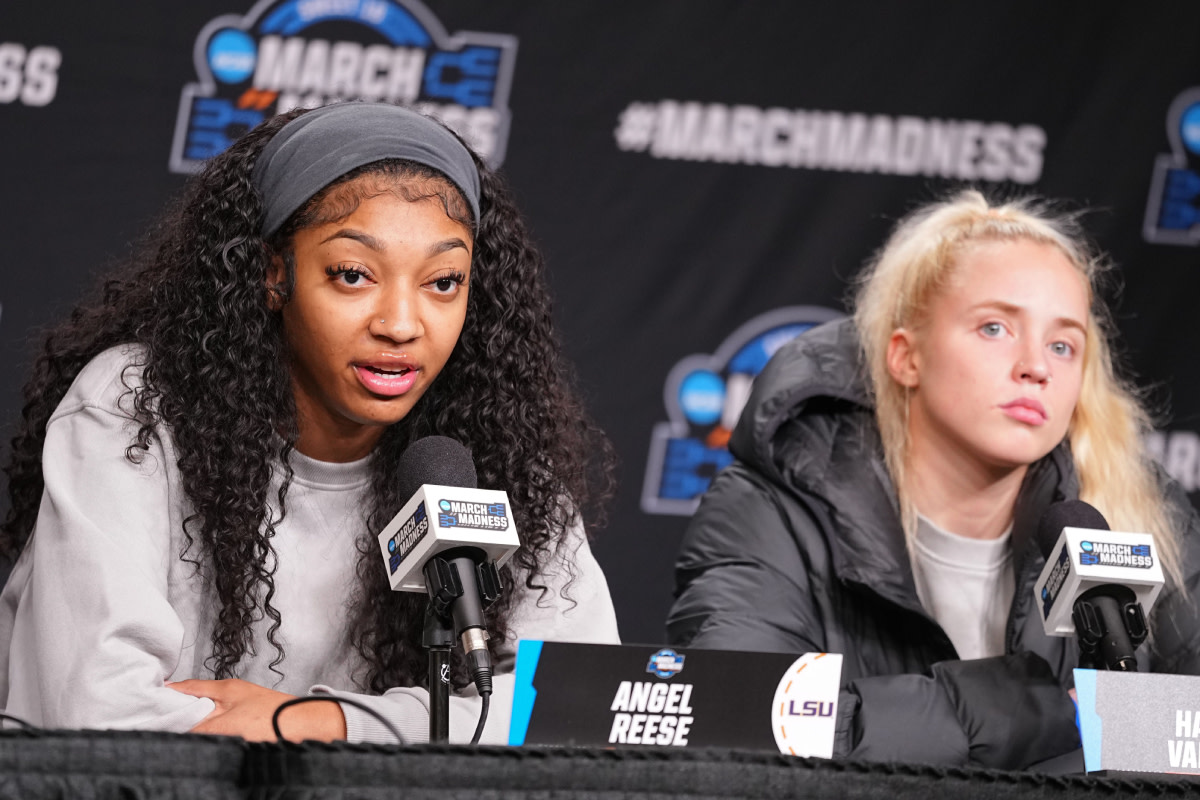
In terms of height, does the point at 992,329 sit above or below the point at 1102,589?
above

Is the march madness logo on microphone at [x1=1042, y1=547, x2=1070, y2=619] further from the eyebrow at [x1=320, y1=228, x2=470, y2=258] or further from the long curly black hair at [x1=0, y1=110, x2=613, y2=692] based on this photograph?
the eyebrow at [x1=320, y1=228, x2=470, y2=258]

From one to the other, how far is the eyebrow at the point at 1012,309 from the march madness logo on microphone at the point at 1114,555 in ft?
2.10

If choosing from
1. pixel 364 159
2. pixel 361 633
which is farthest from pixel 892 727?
pixel 364 159

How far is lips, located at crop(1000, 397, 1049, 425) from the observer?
6.99 feet

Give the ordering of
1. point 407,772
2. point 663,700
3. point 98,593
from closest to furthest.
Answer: point 407,772 < point 663,700 < point 98,593

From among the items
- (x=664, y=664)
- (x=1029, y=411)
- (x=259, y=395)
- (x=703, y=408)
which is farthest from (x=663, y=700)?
(x=703, y=408)

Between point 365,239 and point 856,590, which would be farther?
point 856,590

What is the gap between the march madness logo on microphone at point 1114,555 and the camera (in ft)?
5.18

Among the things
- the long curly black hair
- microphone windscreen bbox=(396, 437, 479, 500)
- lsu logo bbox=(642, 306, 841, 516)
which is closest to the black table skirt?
microphone windscreen bbox=(396, 437, 479, 500)

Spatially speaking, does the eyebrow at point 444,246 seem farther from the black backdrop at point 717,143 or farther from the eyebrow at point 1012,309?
the black backdrop at point 717,143

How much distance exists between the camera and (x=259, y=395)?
5.63 ft

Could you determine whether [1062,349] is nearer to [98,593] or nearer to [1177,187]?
[1177,187]

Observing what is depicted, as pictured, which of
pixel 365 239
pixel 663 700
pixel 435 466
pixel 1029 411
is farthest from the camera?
pixel 1029 411

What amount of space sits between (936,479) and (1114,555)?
2.20 ft
